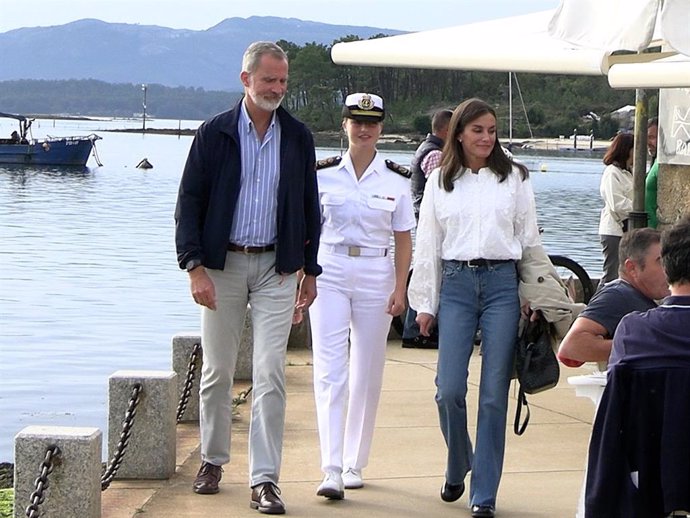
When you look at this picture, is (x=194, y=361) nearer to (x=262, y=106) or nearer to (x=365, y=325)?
(x=365, y=325)

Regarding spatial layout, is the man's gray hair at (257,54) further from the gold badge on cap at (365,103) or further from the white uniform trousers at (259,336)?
the white uniform trousers at (259,336)

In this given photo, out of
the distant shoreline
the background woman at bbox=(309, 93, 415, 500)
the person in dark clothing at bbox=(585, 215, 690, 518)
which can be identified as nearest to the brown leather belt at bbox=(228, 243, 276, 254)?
the background woman at bbox=(309, 93, 415, 500)

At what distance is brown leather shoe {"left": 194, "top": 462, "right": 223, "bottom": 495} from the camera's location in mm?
6949

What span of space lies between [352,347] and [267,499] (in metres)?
0.92

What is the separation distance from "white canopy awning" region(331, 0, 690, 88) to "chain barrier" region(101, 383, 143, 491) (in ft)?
9.35

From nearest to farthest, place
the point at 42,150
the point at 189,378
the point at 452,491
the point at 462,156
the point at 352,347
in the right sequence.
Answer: the point at 462,156 < the point at 452,491 < the point at 352,347 < the point at 189,378 < the point at 42,150

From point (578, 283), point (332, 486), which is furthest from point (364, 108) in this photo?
point (578, 283)

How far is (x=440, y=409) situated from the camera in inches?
262

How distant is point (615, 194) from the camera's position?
478 inches

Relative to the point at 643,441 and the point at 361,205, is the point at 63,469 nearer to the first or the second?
the point at 361,205

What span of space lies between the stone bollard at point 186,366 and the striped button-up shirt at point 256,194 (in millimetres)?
2032

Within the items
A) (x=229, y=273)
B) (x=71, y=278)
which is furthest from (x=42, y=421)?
(x=71, y=278)

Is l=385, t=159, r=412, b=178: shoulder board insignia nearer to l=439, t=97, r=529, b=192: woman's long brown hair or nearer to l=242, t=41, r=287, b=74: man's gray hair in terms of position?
l=439, t=97, r=529, b=192: woman's long brown hair

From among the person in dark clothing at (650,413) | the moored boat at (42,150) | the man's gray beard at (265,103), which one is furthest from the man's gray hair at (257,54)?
the moored boat at (42,150)
